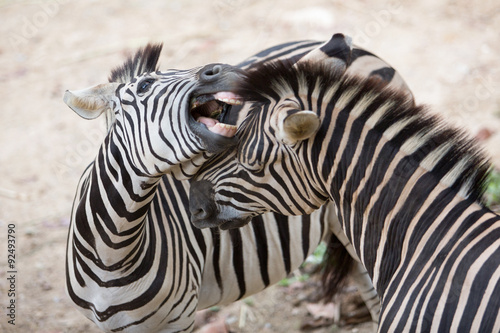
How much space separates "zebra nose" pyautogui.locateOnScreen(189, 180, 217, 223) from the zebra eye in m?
0.63

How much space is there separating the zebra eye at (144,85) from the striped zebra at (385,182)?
0.60 metres

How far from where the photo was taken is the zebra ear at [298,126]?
9.65 feet

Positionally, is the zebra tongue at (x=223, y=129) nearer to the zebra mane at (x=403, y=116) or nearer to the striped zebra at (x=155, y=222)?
the striped zebra at (x=155, y=222)

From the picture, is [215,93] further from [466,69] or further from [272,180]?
[466,69]

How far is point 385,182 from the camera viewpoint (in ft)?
9.94

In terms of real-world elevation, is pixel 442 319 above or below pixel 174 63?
below

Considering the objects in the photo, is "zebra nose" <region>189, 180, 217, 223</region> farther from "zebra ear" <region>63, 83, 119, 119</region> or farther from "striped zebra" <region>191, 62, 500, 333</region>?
"zebra ear" <region>63, 83, 119, 119</region>

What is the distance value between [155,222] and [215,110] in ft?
3.11

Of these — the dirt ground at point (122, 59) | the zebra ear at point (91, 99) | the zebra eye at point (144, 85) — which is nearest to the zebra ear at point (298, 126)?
the zebra eye at point (144, 85)

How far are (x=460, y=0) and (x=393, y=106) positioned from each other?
9.72m

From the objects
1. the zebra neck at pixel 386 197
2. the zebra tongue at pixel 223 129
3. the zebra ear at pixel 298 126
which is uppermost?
the zebra tongue at pixel 223 129

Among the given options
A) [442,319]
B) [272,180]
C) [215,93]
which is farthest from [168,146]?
[442,319]

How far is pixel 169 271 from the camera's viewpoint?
388 centimetres

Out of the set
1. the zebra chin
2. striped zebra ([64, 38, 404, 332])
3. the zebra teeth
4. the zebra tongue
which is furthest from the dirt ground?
the zebra teeth
